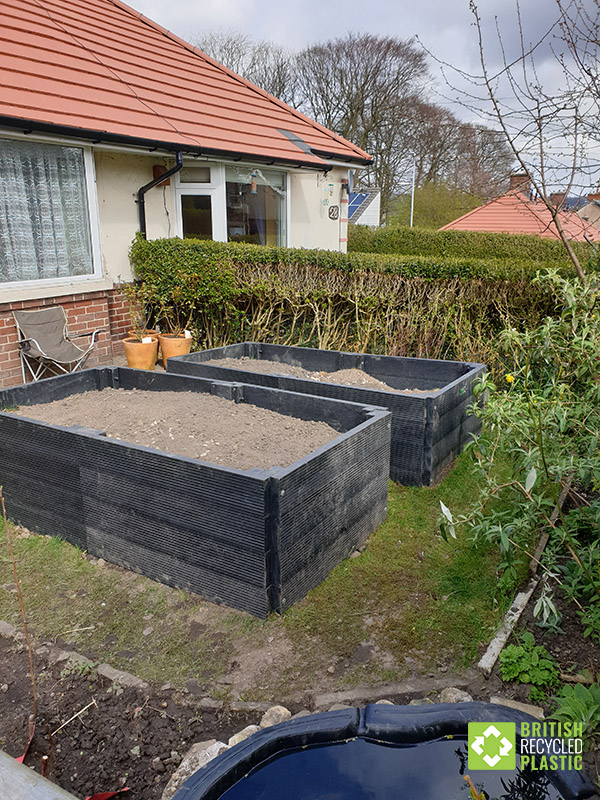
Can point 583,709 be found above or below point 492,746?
below

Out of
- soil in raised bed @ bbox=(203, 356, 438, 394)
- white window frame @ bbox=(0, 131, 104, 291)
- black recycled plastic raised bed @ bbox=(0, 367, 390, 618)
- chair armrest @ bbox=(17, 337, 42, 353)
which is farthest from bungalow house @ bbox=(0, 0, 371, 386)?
black recycled plastic raised bed @ bbox=(0, 367, 390, 618)

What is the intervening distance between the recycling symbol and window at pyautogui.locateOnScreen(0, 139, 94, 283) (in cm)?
651

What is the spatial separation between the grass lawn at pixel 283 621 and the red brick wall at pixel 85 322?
328cm

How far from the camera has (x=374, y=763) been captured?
1879 mm

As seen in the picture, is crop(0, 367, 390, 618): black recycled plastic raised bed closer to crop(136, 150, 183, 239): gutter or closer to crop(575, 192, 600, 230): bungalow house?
crop(575, 192, 600, 230): bungalow house

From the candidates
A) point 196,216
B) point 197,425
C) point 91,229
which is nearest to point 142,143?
point 91,229

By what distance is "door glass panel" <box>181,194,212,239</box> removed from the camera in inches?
359

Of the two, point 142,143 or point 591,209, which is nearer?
point 591,209

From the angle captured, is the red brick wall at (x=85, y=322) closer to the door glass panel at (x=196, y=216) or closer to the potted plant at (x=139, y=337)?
the potted plant at (x=139, y=337)

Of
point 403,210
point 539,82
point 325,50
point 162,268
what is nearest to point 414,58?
point 325,50

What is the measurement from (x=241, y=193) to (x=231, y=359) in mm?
4751

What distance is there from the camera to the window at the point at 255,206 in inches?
387

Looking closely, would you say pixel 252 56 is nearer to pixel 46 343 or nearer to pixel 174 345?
pixel 174 345

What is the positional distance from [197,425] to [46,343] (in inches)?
141
